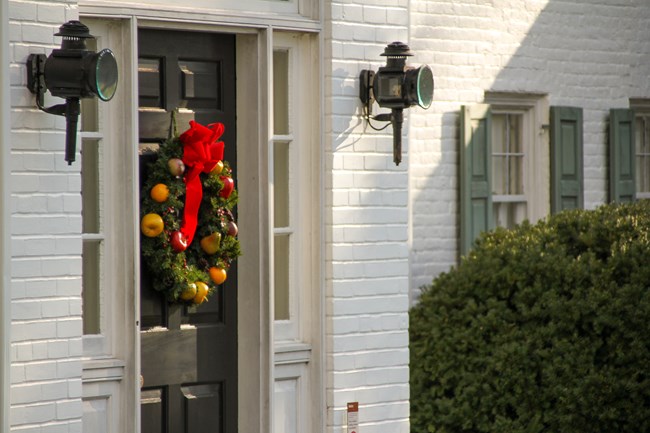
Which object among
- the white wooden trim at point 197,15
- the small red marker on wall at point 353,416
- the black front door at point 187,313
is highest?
the white wooden trim at point 197,15

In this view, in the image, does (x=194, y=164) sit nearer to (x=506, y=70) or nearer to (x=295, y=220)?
(x=295, y=220)

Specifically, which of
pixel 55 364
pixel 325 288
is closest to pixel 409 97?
pixel 325 288

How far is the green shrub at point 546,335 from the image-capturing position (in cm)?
860

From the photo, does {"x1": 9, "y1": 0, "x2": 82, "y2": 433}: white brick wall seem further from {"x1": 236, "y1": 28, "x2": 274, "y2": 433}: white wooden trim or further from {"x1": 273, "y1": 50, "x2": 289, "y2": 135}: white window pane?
{"x1": 273, "y1": 50, "x2": 289, "y2": 135}: white window pane

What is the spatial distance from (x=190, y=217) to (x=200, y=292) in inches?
14.4

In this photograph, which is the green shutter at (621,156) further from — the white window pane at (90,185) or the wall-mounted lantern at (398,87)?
the white window pane at (90,185)

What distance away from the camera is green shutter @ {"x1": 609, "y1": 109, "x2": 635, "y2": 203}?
12.5m

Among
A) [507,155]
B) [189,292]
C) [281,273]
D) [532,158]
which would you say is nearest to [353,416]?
[281,273]

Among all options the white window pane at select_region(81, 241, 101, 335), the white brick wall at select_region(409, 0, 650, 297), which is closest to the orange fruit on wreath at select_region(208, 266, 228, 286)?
the white window pane at select_region(81, 241, 101, 335)

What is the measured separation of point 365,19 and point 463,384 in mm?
2960

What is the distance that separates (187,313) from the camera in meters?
6.73

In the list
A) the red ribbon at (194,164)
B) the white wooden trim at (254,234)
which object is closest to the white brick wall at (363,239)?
the white wooden trim at (254,234)

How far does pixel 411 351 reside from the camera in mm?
9492

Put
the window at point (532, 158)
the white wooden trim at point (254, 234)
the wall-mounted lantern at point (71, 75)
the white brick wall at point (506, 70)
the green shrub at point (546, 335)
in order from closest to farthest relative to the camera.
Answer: the wall-mounted lantern at point (71, 75), the white wooden trim at point (254, 234), the green shrub at point (546, 335), the white brick wall at point (506, 70), the window at point (532, 158)
